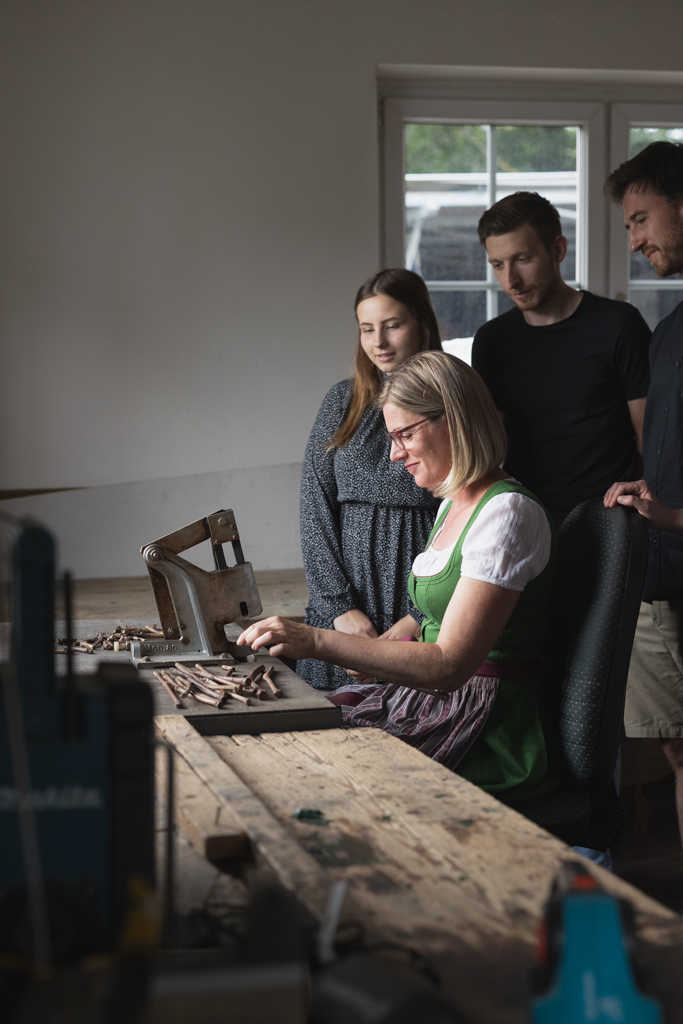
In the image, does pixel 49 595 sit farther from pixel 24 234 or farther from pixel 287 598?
pixel 24 234

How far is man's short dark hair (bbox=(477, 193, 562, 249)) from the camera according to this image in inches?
118

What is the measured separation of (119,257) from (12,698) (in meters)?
3.68

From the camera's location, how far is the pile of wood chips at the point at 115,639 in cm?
253

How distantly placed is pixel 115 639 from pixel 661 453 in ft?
4.55

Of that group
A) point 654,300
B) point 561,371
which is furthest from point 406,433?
point 654,300

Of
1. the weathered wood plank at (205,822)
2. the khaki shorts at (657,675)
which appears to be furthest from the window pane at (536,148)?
the weathered wood plank at (205,822)

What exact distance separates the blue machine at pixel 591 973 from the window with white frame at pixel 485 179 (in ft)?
13.3

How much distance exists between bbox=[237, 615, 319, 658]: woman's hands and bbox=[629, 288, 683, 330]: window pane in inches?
131

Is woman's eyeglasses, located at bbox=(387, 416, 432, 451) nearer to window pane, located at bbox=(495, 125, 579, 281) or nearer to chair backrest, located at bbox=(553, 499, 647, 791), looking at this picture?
chair backrest, located at bbox=(553, 499, 647, 791)

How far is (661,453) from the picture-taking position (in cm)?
266

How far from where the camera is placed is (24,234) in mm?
4230

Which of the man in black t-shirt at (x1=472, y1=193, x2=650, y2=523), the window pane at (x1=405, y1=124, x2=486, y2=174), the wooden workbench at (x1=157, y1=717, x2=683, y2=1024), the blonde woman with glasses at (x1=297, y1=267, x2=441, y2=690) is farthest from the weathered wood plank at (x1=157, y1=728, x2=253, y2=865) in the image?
the window pane at (x1=405, y1=124, x2=486, y2=174)

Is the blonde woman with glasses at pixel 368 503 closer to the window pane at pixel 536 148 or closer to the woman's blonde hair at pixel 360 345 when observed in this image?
the woman's blonde hair at pixel 360 345

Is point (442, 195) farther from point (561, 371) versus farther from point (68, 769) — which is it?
point (68, 769)
